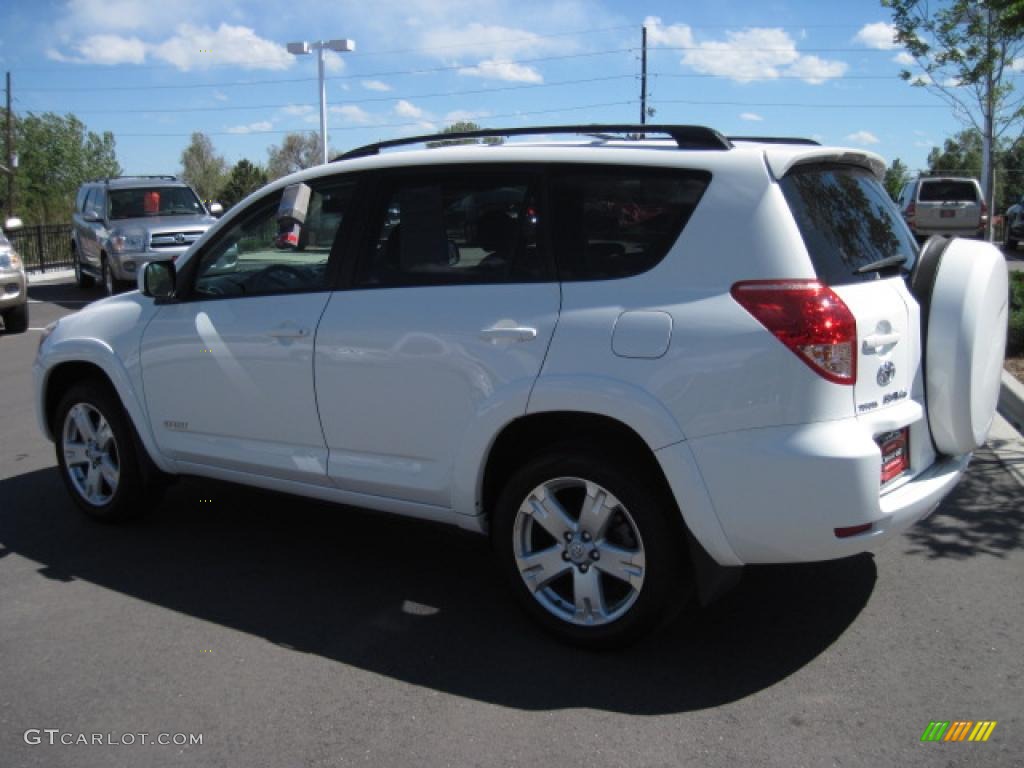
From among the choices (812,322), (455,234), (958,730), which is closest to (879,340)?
(812,322)

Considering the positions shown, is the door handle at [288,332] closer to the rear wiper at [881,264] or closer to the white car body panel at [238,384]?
the white car body panel at [238,384]

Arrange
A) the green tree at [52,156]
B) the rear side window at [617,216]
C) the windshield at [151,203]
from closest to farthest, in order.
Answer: the rear side window at [617,216] → the windshield at [151,203] → the green tree at [52,156]

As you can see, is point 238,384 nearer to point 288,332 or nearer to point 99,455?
point 288,332

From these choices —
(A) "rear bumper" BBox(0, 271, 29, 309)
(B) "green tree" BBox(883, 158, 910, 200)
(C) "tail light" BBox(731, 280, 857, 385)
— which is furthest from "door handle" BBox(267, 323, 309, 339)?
(B) "green tree" BBox(883, 158, 910, 200)

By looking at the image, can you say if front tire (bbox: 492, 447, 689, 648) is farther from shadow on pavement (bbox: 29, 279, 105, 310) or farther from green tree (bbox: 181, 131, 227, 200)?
green tree (bbox: 181, 131, 227, 200)

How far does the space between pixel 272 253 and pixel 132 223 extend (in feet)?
43.4

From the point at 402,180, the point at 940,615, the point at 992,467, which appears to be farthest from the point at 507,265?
the point at 992,467

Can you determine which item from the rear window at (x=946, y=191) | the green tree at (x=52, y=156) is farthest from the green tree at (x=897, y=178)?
the green tree at (x=52, y=156)

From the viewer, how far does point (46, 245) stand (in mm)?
26641

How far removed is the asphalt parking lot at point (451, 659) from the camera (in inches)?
130

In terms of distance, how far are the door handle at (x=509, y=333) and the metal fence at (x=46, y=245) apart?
2481 centimetres

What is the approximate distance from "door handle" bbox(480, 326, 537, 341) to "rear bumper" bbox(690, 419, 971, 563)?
0.76m

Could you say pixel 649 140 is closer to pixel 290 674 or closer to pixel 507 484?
pixel 507 484

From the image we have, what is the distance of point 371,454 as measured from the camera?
4328 millimetres
